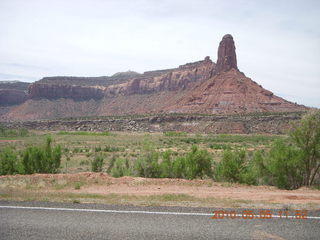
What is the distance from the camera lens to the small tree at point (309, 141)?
11922 mm

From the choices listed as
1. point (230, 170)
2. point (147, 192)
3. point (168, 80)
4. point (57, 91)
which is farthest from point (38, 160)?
point (57, 91)

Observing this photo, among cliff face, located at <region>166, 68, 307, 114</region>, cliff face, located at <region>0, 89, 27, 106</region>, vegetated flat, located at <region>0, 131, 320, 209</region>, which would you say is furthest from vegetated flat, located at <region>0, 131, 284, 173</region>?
cliff face, located at <region>0, 89, 27, 106</region>

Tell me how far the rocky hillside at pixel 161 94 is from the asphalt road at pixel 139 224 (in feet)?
284

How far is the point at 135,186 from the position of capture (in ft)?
38.2

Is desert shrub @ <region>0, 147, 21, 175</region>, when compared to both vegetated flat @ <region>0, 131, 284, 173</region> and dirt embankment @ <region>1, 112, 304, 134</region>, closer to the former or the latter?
vegetated flat @ <region>0, 131, 284, 173</region>

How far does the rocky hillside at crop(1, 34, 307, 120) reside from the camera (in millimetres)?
99625

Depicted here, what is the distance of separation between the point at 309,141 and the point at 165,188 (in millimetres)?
6483

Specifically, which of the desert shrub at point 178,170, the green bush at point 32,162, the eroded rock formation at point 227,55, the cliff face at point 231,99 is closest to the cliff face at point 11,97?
the cliff face at point 231,99

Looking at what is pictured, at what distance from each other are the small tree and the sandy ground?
4.70 ft

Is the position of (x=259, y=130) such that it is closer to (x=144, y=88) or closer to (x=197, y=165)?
(x=197, y=165)

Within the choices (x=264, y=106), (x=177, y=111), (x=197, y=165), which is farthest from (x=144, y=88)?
(x=197, y=165)

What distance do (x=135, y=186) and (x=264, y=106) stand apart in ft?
295

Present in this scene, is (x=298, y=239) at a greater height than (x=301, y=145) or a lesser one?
lesser
